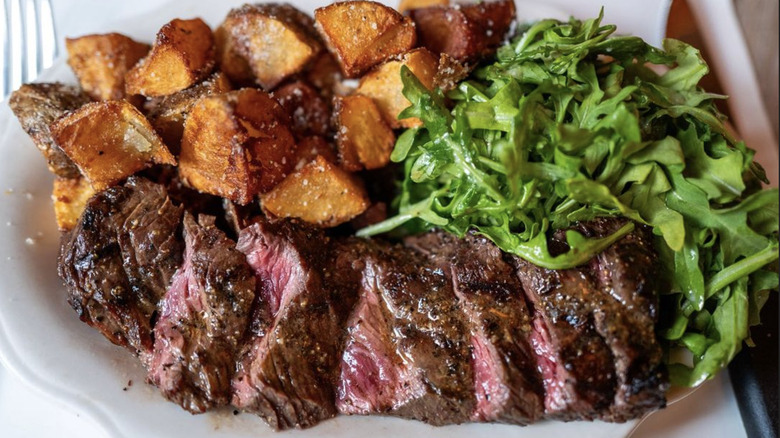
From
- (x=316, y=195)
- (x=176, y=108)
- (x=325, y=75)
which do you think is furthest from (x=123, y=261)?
(x=325, y=75)

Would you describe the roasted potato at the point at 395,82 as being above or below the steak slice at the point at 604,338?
above

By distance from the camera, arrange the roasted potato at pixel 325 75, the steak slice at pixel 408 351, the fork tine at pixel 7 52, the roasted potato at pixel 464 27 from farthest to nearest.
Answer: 1. the fork tine at pixel 7 52
2. the roasted potato at pixel 325 75
3. the roasted potato at pixel 464 27
4. the steak slice at pixel 408 351

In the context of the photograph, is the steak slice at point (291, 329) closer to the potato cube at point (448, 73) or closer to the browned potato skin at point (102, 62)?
the potato cube at point (448, 73)

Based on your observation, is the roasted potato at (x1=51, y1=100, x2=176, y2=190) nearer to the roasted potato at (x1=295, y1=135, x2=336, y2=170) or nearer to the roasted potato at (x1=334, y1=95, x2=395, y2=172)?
the roasted potato at (x1=295, y1=135, x2=336, y2=170)

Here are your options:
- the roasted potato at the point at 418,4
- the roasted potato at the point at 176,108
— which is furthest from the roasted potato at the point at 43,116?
the roasted potato at the point at 418,4

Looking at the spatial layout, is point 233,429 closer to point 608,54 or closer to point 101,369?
point 101,369

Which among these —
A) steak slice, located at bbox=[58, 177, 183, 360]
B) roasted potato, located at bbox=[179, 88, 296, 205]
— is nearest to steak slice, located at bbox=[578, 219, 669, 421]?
roasted potato, located at bbox=[179, 88, 296, 205]

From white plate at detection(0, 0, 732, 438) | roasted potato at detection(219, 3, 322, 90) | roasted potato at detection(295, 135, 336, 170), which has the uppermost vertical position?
roasted potato at detection(219, 3, 322, 90)

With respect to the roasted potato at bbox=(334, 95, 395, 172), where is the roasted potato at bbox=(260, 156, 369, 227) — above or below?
below
